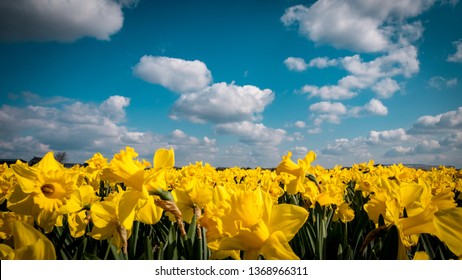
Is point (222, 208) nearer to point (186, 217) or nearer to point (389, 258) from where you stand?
point (389, 258)

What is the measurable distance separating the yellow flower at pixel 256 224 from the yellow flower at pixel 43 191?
771 millimetres

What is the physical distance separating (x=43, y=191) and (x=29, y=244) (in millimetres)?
693

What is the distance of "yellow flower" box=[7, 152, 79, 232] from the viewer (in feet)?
3.72

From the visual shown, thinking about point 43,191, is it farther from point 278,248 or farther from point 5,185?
point 278,248

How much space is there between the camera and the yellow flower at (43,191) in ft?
3.72

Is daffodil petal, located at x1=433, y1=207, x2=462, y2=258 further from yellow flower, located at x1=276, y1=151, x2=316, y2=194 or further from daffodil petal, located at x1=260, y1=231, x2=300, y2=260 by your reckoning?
yellow flower, located at x1=276, y1=151, x2=316, y2=194

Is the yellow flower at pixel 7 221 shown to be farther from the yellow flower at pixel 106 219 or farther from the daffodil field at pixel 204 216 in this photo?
the yellow flower at pixel 106 219

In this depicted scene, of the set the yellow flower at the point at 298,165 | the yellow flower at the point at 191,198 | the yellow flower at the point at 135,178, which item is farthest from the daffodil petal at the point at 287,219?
the yellow flower at the point at 298,165

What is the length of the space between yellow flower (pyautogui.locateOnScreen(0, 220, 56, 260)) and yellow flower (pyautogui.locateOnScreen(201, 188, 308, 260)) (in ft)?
1.15

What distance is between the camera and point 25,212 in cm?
119

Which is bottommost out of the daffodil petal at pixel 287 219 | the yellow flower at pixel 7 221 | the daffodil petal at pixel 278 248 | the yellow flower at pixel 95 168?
the yellow flower at pixel 7 221

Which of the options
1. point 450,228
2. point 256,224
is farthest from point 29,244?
point 450,228
